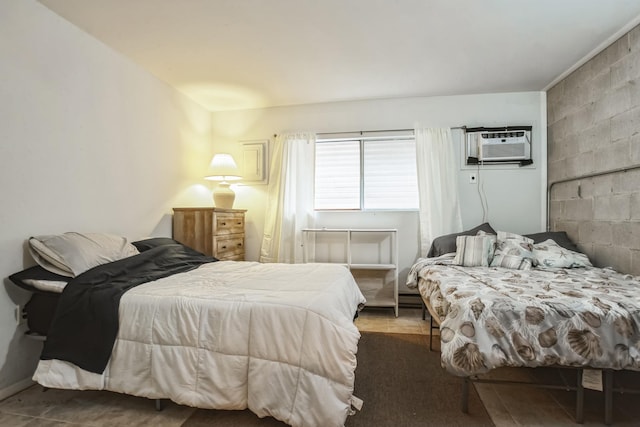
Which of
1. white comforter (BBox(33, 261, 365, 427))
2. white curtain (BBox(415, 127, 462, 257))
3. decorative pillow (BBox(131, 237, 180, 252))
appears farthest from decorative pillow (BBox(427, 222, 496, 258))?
decorative pillow (BBox(131, 237, 180, 252))

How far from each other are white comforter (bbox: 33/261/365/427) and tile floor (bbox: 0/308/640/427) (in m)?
0.15

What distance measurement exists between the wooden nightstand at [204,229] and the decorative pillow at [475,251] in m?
2.37

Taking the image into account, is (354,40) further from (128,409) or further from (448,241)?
(128,409)

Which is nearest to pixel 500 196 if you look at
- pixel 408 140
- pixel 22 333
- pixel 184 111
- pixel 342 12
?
pixel 408 140

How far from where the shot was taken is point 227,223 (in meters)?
3.56

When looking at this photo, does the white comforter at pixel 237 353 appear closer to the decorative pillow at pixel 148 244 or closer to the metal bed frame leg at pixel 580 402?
the decorative pillow at pixel 148 244

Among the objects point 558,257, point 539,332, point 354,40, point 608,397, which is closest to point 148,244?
point 354,40

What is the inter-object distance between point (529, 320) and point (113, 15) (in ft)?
10.6

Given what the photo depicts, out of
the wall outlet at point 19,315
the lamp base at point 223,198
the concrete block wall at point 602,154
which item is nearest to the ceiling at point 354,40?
the concrete block wall at point 602,154

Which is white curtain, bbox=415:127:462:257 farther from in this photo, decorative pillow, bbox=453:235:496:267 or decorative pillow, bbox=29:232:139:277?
decorative pillow, bbox=29:232:139:277

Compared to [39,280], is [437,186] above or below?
above

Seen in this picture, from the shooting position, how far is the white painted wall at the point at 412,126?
363cm

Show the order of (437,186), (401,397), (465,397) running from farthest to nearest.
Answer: (437,186)
(401,397)
(465,397)

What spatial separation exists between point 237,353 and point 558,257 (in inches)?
110
